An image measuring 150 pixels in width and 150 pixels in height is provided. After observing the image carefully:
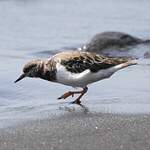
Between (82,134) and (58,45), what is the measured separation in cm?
767

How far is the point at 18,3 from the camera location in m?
19.2

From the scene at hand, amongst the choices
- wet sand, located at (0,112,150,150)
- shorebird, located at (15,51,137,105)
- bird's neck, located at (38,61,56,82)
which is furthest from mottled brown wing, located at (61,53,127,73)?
wet sand, located at (0,112,150,150)

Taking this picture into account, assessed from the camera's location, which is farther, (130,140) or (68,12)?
(68,12)

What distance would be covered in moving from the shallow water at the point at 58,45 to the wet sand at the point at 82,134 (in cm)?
40

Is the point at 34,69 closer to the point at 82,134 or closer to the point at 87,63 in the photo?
the point at 87,63

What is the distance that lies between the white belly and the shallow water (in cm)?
29

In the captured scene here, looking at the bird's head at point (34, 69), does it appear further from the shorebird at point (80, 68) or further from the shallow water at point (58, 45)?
the shallow water at point (58, 45)

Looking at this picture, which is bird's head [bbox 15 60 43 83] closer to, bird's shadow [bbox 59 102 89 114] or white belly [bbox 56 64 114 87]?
white belly [bbox 56 64 114 87]

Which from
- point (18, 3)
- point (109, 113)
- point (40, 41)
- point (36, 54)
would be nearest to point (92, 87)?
point (109, 113)

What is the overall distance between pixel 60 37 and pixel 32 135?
8.56 metres

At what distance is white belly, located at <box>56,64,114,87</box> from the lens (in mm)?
7531

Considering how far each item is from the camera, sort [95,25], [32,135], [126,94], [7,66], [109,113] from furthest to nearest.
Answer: [95,25]
[7,66]
[126,94]
[109,113]
[32,135]

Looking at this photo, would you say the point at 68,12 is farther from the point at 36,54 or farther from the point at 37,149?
the point at 37,149

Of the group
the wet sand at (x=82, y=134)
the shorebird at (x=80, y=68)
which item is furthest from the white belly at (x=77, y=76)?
the wet sand at (x=82, y=134)
